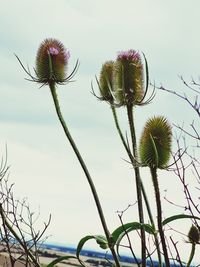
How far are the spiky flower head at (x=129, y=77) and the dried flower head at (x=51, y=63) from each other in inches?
31.4

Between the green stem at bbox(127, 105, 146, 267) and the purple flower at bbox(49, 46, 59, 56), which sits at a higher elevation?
the purple flower at bbox(49, 46, 59, 56)

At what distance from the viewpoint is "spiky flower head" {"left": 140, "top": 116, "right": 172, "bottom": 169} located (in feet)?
15.0

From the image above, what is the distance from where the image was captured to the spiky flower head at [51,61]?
21.7 feet

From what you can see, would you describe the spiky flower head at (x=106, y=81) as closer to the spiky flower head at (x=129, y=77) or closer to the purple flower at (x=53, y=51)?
the spiky flower head at (x=129, y=77)

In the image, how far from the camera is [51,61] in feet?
22.7

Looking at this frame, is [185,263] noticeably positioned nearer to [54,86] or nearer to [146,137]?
[146,137]

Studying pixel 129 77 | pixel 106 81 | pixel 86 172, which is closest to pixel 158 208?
pixel 86 172

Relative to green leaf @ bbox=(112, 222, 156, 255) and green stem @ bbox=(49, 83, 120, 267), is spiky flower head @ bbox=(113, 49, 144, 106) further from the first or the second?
green leaf @ bbox=(112, 222, 156, 255)

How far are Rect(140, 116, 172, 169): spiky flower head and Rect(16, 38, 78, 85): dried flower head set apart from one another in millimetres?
1960

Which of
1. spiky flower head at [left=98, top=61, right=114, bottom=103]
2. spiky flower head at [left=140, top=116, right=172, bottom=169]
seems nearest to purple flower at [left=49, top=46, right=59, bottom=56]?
spiky flower head at [left=98, top=61, right=114, bottom=103]

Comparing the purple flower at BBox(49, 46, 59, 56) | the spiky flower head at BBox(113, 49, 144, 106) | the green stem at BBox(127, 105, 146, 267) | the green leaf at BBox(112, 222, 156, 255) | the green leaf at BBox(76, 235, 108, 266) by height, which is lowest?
the green leaf at BBox(76, 235, 108, 266)

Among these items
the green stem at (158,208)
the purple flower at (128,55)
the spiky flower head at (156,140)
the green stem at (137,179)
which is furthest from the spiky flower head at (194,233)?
the purple flower at (128,55)

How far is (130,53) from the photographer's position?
599 centimetres

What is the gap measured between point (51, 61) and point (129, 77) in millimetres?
1551
